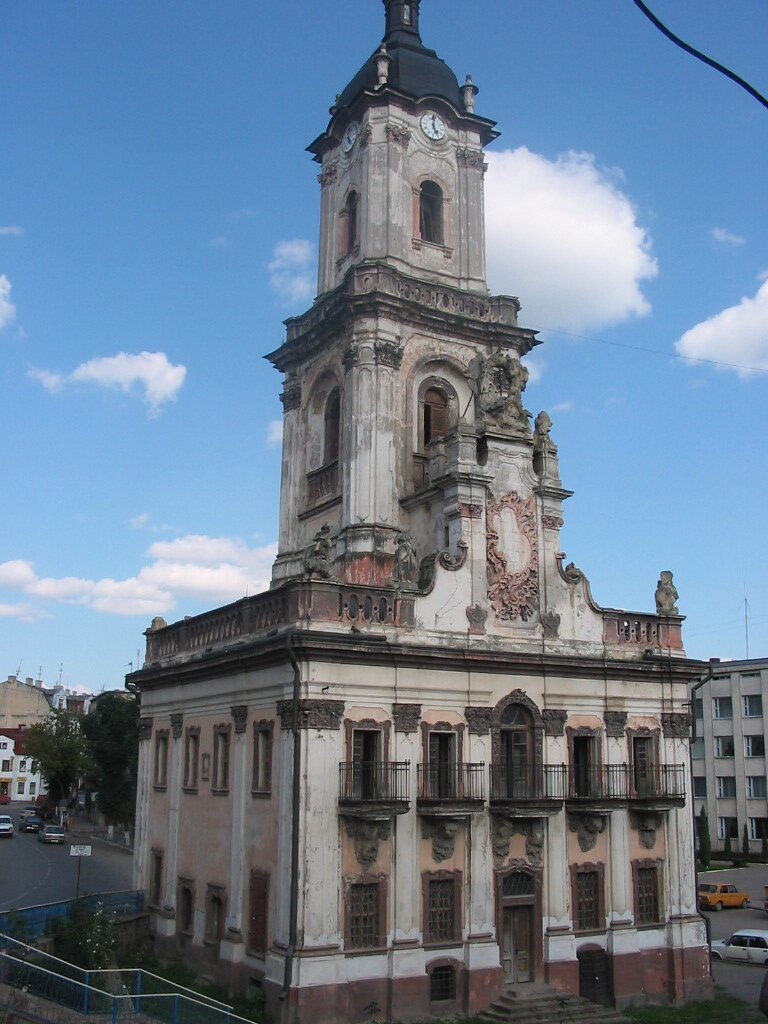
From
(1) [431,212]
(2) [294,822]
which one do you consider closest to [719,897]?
(2) [294,822]

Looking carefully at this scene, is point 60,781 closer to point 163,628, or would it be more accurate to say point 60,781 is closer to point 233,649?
point 163,628

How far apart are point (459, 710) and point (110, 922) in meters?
11.5

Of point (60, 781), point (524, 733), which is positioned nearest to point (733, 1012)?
point (524, 733)

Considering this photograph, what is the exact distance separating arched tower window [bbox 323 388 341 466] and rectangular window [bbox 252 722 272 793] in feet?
35.1

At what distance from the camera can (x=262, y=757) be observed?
28.9 m

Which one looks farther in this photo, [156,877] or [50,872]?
[50,872]

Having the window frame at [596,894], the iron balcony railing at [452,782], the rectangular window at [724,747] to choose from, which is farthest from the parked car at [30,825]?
the iron balcony railing at [452,782]

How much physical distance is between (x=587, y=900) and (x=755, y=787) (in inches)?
1856

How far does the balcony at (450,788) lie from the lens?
27.6 meters

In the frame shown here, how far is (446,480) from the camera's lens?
103 feet

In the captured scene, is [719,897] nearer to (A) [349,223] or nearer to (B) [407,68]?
(A) [349,223]

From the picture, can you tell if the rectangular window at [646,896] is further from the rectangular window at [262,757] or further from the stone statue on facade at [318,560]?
the stone statue on facade at [318,560]

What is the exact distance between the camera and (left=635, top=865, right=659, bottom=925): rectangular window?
31250mm

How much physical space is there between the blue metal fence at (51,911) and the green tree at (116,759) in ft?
121
